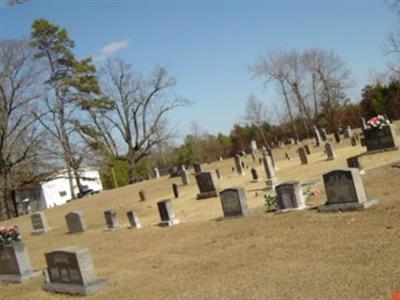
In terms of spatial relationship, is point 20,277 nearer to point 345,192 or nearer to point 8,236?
point 8,236

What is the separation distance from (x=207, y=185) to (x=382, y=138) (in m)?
7.39

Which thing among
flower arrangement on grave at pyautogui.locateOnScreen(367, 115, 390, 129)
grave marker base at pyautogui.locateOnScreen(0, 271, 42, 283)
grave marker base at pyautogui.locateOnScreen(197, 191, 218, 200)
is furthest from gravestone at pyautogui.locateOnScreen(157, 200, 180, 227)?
flower arrangement on grave at pyautogui.locateOnScreen(367, 115, 390, 129)

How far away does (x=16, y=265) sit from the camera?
12711 millimetres

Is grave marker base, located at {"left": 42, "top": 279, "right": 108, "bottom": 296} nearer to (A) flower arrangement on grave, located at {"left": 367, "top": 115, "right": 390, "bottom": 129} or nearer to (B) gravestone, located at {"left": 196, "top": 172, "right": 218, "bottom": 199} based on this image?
(B) gravestone, located at {"left": 196, "top": 172, "right": 218, "bottom": 199}

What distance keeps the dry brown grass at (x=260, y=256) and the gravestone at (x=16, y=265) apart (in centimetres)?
45

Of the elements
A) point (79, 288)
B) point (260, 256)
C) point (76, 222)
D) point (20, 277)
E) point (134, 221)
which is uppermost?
point (76, 222)

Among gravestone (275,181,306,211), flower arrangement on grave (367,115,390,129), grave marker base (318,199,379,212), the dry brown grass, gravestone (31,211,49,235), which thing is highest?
flower arrangement on grave (367,115,390,129)

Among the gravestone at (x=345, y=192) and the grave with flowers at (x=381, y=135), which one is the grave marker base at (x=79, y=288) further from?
the grave with flowers at (x=381, y=135)

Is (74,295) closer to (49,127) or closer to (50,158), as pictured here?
(50,158)

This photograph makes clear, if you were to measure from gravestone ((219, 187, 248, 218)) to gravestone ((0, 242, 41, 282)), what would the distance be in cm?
513

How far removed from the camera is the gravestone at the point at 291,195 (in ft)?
42.3

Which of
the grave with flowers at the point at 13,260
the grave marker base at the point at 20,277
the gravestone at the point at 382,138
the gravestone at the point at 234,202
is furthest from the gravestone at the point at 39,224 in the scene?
the gravestone at the point at 382,138

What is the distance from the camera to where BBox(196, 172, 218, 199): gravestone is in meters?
22.3

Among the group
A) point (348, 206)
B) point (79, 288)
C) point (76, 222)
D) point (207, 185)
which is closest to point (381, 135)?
point (207, 185)
